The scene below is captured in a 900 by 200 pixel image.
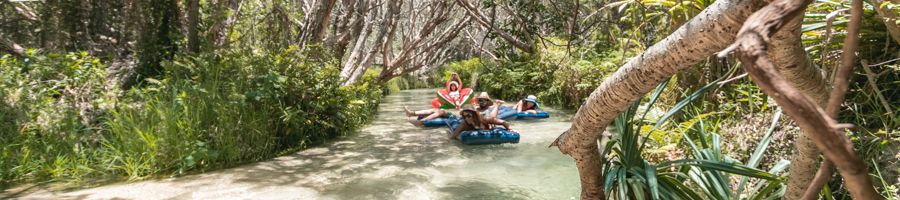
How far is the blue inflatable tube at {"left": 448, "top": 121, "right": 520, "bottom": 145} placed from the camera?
735 cm

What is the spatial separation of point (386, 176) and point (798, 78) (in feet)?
13.6

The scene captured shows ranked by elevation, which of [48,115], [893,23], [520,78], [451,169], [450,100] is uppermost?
[893,23]

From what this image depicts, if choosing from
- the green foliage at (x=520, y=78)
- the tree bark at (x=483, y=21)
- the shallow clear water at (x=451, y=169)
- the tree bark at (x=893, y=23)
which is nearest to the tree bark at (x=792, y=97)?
the tree bark at (x=893, y=23)

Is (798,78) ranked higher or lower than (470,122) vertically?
higher

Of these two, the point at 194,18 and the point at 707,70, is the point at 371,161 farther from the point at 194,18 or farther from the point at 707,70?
the point at 707,70

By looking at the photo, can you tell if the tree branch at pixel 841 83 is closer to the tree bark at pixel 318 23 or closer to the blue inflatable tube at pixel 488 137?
the blue inflatable tube at pixel 488 137

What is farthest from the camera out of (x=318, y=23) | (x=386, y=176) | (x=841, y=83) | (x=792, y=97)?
(x=318, y=23)

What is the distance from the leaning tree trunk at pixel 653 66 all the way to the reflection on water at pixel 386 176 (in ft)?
7.02

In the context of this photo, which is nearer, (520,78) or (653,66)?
(653,66)

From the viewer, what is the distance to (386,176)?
5258 millimetres

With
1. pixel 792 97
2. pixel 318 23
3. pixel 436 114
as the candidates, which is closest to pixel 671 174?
pixel 792 97

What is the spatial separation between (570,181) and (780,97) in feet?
14.6

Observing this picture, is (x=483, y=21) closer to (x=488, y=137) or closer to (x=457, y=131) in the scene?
(x=457, y=131)

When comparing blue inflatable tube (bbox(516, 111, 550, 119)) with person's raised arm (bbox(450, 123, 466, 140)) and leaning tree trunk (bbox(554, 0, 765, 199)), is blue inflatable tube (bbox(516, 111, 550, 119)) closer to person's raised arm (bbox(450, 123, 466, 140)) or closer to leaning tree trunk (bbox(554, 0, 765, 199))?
person's raised arm (bbox(450, 123, 466, 140))
